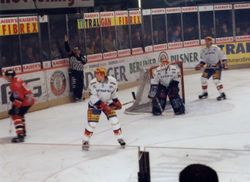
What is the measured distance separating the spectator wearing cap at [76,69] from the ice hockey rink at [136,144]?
0.39 m

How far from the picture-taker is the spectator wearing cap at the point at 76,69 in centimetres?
1346

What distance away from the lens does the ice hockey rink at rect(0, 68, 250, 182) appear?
515 cm

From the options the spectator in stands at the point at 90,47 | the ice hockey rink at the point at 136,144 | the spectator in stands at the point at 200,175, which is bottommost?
the ice hockey rink at the point at 136,144

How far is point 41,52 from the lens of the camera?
13.1 metres

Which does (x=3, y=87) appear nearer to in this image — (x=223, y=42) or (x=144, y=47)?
(x=144, y=47)

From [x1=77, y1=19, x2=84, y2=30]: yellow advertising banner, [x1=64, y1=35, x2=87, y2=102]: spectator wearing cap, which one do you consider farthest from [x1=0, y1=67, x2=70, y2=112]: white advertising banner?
[x1=77, y1=19, x2=84, y2=30]: yellow advertising banner

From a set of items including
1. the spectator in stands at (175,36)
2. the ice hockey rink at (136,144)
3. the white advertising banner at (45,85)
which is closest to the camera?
the ice hockey rink at (136,144)

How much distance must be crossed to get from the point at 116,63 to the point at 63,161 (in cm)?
928

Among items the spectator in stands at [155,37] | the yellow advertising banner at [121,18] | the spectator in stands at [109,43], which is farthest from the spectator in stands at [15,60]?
the spectator in stands at [155,37]

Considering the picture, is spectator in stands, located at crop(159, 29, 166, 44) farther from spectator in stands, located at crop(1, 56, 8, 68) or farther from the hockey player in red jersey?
the hockey player in red jersey

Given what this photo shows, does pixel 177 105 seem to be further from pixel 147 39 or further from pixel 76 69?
pixel 147 39

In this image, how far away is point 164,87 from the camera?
10.8 metres

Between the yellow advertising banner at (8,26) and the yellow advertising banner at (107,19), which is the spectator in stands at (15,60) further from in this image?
the yellow advertising banner at (107,19)

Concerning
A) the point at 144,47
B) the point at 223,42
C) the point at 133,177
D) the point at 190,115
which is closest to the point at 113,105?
the point at 133,177
